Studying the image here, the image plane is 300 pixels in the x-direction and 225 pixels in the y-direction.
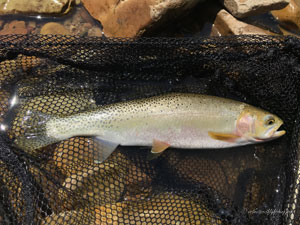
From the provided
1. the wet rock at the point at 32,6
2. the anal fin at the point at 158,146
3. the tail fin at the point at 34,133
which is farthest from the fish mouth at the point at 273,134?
the wet rock at the point at 32,6

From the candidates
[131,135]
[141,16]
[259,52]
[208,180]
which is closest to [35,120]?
[131,135]

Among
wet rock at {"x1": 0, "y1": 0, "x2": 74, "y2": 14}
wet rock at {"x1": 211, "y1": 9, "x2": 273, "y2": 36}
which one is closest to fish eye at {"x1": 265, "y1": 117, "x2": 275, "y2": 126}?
wet rock at {"x1": 211, "y1": 9, "x2": 273, "y2": 36}

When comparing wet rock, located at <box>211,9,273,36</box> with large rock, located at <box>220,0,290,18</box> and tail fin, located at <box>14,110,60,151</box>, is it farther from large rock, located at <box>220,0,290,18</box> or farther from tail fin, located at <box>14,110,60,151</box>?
tail fin, located at <box>14,110,60,151</box>

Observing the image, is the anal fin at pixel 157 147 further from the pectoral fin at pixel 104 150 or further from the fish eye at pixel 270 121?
the fish eye at pixel 270 121

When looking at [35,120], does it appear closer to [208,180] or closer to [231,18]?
[208,180]

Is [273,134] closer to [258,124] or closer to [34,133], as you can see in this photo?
[258,124]
